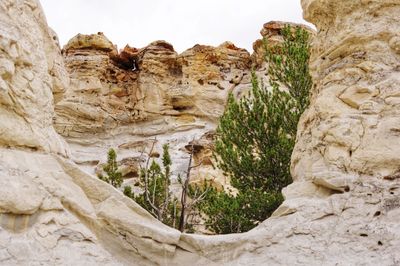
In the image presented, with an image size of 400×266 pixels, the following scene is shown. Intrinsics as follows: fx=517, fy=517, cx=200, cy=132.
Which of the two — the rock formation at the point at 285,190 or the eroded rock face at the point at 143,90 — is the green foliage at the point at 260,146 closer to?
the rock formation at the point at 285,190

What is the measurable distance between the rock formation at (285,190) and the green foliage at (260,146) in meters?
4.31

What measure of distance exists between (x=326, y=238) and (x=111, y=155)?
25.7ft

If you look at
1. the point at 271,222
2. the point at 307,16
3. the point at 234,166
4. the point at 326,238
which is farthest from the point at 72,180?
the point at 234,166

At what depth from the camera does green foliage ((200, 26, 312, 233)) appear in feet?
30.7

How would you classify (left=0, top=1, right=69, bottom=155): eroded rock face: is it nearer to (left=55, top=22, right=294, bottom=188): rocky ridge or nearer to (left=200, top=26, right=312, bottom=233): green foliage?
(left=200, top=26, right=312, bottom=233): green foliage

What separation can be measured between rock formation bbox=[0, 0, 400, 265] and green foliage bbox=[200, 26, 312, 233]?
4308mm

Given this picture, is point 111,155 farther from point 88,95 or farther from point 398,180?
point 88,95

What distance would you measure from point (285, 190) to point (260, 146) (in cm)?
586

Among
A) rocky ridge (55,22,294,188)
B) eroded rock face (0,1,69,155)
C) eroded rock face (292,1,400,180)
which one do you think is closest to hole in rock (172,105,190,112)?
rocky ridge (55,22,294,188)

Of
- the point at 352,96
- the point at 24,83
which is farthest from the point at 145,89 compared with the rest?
the point at 24,83

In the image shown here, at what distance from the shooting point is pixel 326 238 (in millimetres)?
3723

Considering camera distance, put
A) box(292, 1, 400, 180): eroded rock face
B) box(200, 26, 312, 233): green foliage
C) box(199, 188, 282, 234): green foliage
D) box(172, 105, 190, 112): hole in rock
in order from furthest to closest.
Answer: box(172, 105, 190, 112): hole in rock
box(200, 26, 312, 233): green foliage
box(199, 188, 282, 234): green foliage
box(292, 1, 400, 180): eroded rock face

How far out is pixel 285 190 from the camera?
451 cm

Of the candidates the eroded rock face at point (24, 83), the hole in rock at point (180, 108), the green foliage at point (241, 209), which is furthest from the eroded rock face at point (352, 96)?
the hole in rock at point (180, 108)
